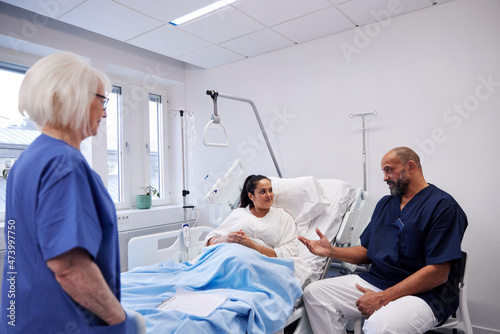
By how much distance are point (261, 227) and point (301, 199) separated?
371 mm

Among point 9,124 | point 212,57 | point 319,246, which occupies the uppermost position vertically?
point 212,57

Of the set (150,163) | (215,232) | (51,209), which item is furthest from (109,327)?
(150,163)

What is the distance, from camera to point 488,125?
213cm

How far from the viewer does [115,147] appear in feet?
11.1

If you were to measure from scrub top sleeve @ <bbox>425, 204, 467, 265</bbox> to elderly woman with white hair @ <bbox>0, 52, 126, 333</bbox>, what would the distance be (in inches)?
53.0

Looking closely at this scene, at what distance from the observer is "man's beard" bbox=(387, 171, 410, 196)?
1750 millimetres

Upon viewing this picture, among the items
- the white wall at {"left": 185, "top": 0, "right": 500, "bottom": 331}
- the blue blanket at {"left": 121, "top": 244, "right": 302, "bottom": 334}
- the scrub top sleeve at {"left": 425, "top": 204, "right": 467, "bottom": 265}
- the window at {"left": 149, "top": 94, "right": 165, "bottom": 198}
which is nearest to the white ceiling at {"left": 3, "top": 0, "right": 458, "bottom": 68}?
the white wall at {"left": 185, "top": 0, "right": 500, "bottom": 331}

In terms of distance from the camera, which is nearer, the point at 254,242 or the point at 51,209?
the point at 51,209

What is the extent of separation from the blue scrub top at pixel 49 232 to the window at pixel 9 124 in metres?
2.24

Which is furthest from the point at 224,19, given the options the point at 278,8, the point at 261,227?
the point at 261,227

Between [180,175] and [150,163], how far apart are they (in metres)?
0.35

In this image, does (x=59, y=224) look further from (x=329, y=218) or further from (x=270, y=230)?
(x=329, y=218)

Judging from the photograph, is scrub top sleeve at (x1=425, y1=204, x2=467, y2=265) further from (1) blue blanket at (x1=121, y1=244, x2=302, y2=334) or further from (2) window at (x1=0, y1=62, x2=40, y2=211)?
(2) window at (x1=0, y1=62, x2=40, y2=211)

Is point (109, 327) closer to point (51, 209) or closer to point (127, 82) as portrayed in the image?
point (51, 209)
